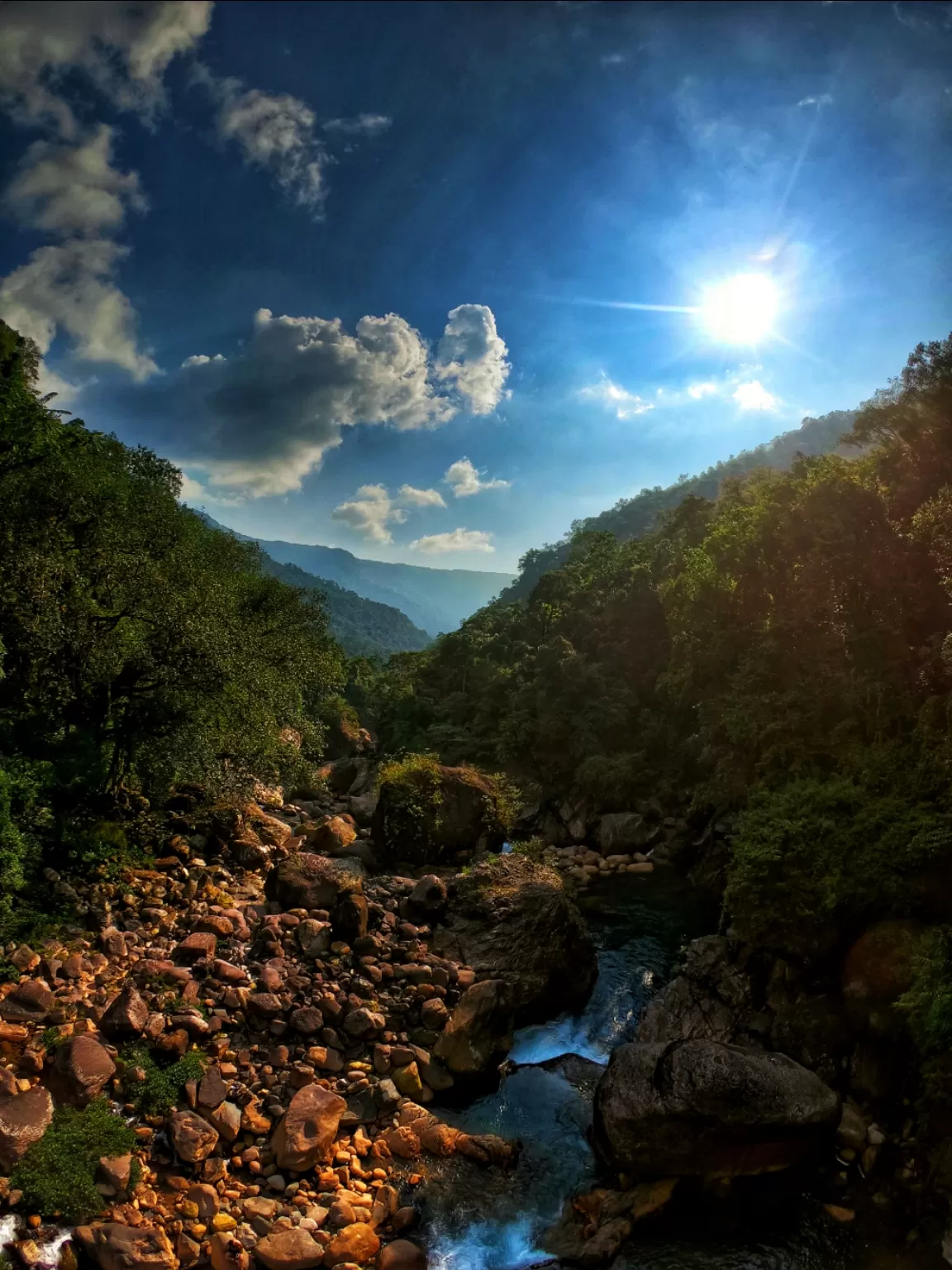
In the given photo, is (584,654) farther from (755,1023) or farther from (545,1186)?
(545,1186)

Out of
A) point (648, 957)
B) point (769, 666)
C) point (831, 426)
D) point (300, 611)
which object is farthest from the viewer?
point (831, 426)

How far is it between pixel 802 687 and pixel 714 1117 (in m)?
13.6

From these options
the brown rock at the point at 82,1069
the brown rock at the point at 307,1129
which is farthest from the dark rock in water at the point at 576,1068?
the brown rock at the point at 82,1069

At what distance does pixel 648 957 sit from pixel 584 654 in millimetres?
23033

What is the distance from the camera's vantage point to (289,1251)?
305 inches

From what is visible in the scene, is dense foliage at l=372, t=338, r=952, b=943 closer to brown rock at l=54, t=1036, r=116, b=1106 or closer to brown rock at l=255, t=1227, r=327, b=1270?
brown rock at l=255, t=1227, r=327, b=1270

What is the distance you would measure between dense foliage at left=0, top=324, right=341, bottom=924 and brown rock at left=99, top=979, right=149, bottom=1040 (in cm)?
272

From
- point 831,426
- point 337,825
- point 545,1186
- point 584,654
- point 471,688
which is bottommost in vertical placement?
point 545,1186

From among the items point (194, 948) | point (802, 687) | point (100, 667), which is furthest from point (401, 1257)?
point (802, 687)

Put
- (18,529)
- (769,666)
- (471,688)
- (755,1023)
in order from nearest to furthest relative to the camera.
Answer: (755,1023)
(18,529)
(769,666)
(471,688)

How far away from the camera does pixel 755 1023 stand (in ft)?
41.6

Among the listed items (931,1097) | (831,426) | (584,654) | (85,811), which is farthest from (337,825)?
(831,426)

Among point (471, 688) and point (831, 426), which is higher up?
point (831, 426)

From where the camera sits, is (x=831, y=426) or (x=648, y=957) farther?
(x=831, y=426)
